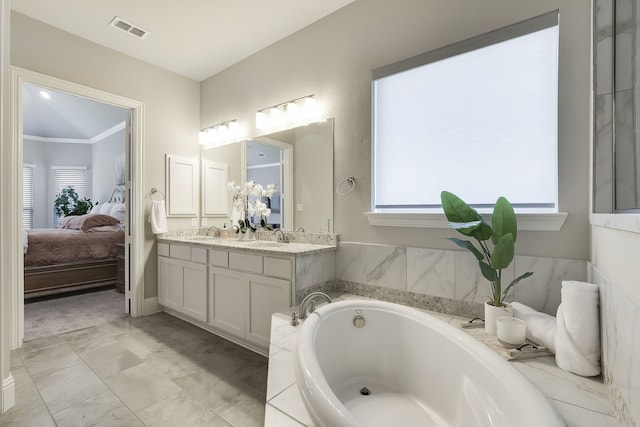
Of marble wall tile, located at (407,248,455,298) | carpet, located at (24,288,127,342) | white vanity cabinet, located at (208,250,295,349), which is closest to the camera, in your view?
marble wall tile, located at (407,248,455,298)

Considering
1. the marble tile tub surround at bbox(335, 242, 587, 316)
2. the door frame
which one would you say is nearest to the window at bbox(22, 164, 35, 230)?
the door frame

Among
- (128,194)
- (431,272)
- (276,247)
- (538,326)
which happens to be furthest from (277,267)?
(128,194)

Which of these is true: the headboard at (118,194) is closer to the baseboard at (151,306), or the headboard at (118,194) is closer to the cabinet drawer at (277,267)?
the baseboard at (151,306)

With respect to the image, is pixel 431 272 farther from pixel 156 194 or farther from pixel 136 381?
pixel 156 194

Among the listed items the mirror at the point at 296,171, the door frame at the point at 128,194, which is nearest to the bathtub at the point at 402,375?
the mirror at the point at 296,171

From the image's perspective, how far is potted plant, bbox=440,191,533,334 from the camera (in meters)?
1.36

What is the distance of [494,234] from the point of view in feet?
4.70

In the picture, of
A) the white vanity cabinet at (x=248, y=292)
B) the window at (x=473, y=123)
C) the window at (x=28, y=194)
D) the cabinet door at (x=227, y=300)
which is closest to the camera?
the window at (x=473, y=123)

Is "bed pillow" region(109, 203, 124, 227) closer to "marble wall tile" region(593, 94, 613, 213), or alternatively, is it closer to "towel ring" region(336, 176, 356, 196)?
"towel ring" region(336, 176, 356, 196)

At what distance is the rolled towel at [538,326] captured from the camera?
4.11 ft

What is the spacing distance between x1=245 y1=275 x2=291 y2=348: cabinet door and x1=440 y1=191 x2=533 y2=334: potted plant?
3.88 feet

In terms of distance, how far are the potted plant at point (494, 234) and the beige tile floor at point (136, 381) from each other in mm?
1399

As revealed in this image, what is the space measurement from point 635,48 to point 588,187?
0.74 metres

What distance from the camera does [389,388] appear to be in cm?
156
